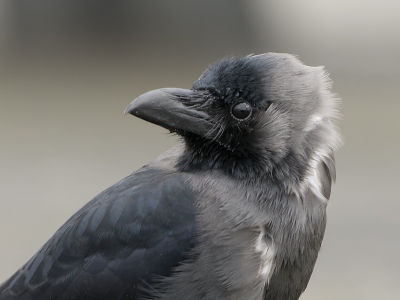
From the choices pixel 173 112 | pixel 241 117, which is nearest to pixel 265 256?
pixel 241 117

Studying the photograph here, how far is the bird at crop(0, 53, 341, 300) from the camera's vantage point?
2.93 metres

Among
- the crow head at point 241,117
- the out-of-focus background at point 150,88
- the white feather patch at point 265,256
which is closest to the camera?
the white feather patch at point 265,256

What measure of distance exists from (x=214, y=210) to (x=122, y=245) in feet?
1.40

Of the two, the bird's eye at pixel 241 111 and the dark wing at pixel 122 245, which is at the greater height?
the bird's eye at pixel 241 111

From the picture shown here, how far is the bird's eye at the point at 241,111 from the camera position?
3023 mm

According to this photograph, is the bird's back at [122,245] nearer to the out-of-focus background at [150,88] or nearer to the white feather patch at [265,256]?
the white feather patch at [265,256]

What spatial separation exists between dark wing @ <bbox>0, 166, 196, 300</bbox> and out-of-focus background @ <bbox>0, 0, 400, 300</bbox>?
3146 mm

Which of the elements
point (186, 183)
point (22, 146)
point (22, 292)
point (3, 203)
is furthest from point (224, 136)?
point (22, 146)

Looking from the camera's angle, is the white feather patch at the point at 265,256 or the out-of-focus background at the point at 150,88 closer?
the white feather patch at the point at 265,256

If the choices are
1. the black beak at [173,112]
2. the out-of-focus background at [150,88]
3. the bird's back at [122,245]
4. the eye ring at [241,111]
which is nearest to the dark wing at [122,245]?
the bird's back at [122,245]

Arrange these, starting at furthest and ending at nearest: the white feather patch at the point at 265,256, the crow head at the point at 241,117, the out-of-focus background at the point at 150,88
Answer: the out-of-focus background at the point at 150,88, the crow head at the point at 241,117, the white feather patch at the point at 265,256

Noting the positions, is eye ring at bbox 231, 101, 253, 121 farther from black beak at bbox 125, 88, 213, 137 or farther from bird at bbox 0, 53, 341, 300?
black beak at bbox 125, 88, 213, 137

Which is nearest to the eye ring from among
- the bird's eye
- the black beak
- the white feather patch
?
the bird's eye

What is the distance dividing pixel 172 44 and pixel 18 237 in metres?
4.90
